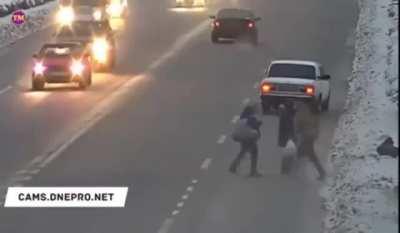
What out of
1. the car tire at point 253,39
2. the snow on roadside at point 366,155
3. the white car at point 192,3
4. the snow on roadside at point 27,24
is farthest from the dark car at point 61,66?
the white car at point 192,3

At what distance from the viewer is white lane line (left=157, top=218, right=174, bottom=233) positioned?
19.3 meters

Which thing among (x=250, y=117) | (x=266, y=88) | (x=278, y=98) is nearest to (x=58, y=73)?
(x=266, y=88)

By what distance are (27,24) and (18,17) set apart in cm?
171

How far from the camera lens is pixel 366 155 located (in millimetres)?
24141

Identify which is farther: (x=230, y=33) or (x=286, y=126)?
(x=230, y=33)

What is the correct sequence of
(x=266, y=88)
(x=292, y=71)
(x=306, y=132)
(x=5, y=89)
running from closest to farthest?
(x=306, y=132), (x=266, y=88), (x=292, y=71), (x=5, y=89)

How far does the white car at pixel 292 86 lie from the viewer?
3291 centimetres

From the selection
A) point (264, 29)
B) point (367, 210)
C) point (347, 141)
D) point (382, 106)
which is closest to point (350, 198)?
point (367, 210)

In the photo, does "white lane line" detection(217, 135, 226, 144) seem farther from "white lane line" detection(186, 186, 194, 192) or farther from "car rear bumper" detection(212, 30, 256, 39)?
"car rear bumper" detection(212, 30, 256, 39)

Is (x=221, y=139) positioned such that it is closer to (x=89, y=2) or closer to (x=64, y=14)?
(x=89, y=2)

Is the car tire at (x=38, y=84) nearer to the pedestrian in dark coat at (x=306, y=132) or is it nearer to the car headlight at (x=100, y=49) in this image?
the car headlight at (x=100, y=49)

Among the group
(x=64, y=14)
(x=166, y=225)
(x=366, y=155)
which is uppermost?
(x=166, y=225)

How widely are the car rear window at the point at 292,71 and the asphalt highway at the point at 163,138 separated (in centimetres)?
125
